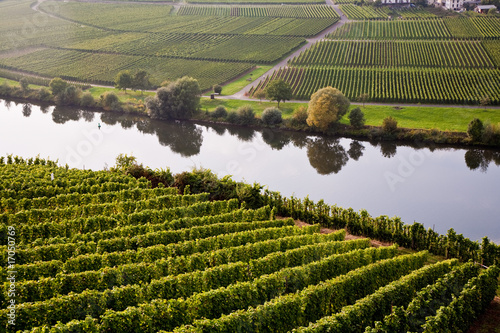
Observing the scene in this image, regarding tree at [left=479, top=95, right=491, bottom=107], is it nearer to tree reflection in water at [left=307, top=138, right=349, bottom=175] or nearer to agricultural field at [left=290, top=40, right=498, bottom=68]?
agricultural field at [left=290, top=40, right=498, bottom=68]

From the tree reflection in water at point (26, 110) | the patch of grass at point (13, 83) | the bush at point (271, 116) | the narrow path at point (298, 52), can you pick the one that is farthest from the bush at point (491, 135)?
the patch of grass at point (13, 83)

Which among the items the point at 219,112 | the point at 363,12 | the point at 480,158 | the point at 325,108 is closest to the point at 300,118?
the point at 325,108

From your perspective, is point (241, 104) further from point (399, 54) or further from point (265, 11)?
point (265, 11)

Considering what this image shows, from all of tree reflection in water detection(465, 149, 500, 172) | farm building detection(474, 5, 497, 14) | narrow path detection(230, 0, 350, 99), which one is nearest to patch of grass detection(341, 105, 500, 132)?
tree reflection in water detection(465, 149, 500, 172)

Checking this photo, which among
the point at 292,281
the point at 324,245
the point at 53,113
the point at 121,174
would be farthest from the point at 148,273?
the point at 53,113

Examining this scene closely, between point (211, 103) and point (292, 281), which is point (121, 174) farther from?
point (211, 103)
